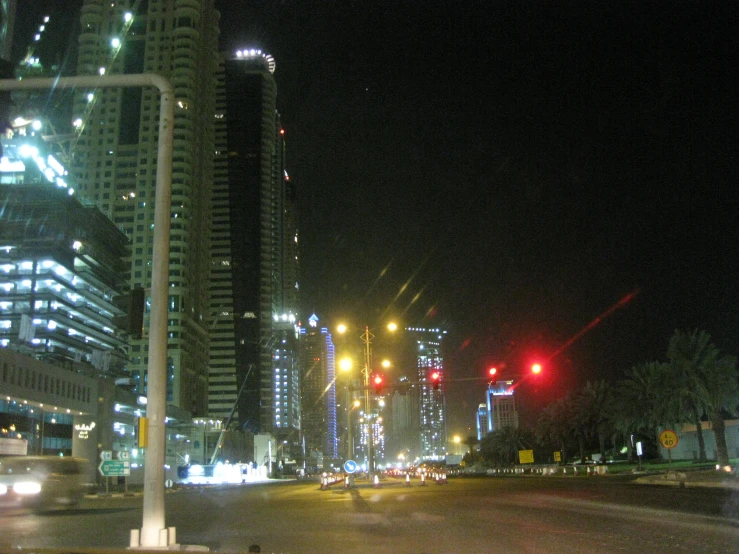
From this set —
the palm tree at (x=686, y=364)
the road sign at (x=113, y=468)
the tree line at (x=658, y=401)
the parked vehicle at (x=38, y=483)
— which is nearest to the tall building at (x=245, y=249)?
the tree line at (x=658, y=401)

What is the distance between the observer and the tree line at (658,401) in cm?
5106

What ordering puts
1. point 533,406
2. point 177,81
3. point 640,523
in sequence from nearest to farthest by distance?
→ point 640,523 → point 533,406 → point 177,81

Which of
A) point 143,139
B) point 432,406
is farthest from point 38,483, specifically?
point 432,406

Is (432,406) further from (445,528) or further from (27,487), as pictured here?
(445,528)

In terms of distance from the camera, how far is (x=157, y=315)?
1225 cm

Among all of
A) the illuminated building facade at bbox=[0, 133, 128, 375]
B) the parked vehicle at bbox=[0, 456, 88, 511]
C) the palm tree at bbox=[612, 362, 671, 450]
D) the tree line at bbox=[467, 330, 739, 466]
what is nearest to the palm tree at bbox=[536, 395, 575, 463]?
the tree line at bbox=[467, 330, 739, 466]

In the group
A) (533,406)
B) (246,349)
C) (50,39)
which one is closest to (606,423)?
(533,406)

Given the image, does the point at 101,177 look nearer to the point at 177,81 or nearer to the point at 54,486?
the point at 177,81

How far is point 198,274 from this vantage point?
420ft

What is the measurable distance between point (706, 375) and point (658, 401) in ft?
17.2

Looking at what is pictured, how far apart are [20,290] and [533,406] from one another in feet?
239

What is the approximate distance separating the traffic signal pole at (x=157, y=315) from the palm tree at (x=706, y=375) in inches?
1854

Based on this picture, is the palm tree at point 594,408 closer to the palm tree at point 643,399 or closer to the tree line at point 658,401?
the tree line at point 658,401

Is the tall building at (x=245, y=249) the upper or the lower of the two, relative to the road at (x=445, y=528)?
upper
